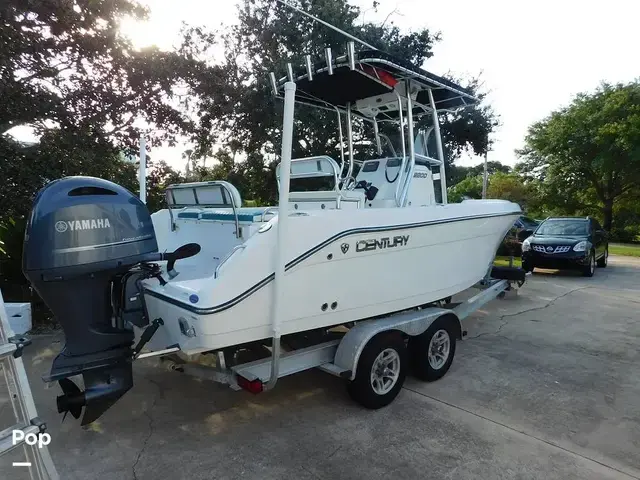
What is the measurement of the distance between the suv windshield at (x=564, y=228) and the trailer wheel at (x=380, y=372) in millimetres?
9618

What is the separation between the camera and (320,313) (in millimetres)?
3398

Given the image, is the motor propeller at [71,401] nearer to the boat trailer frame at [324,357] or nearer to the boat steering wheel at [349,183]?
the boat trailer frame at [324,357]

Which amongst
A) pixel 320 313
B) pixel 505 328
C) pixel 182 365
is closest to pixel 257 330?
pixel 320 313

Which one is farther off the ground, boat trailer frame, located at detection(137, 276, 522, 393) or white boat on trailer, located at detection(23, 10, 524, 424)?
white boat on trailer, located at detection(23, 10, 524, 424)

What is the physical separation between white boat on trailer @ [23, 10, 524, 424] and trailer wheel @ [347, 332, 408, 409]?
0.01 meters

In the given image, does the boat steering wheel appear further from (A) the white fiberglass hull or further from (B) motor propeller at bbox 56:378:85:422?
(B) motor propeller at bbox 56:378:85:422

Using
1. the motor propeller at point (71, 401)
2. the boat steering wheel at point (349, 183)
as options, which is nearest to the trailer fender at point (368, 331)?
the boat steering wheel at point (349, 183)

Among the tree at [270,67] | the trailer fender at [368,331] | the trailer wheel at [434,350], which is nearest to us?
the trailer fender at [368,331]

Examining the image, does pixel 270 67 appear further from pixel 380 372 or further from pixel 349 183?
pixel 380 372

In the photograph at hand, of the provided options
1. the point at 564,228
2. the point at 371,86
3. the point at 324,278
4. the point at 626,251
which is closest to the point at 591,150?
the point at 626,251

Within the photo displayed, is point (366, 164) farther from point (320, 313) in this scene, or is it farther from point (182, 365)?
point (182, 365)

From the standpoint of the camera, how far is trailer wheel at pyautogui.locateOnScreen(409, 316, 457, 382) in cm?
423

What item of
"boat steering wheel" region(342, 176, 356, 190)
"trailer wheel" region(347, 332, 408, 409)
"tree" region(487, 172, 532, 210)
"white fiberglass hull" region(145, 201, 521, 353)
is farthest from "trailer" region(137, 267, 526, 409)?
"tree" region(487, 172, 532, 210)

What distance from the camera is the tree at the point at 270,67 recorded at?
10.4 m
